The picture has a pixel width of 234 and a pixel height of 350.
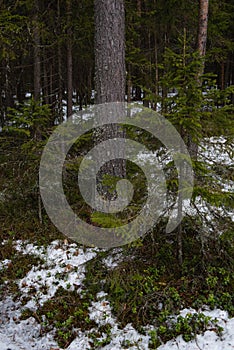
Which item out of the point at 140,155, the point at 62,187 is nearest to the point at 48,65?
the point at 62,187

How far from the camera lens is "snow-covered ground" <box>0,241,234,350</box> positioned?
3.63 meters

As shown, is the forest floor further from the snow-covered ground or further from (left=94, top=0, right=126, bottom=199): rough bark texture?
(left=94, top=0, right=126, bottom=199): rough bark texture

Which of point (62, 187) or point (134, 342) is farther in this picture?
point (62, 187)

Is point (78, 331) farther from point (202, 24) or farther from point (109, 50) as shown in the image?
point (202, 24)

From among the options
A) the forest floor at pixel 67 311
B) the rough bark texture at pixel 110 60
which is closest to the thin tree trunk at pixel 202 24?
the rough bark texture at pixel 110 60

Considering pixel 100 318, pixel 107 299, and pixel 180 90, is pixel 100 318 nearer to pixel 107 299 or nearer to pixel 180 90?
pixel 107 299

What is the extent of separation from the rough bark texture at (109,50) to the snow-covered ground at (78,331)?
294 centimetres

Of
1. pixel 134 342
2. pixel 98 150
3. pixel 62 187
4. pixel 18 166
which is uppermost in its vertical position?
pixel 98 150

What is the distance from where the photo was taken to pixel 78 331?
155 inches

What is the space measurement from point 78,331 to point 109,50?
4.57 meters

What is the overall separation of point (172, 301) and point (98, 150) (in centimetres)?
297

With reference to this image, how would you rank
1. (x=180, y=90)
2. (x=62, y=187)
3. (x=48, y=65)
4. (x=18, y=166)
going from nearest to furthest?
(x=180, y=90)
(x=18, y=166)
(x=62, y=187)
(x=48, y=65)

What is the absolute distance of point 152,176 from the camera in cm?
442

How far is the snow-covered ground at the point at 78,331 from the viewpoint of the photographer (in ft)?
11.9
